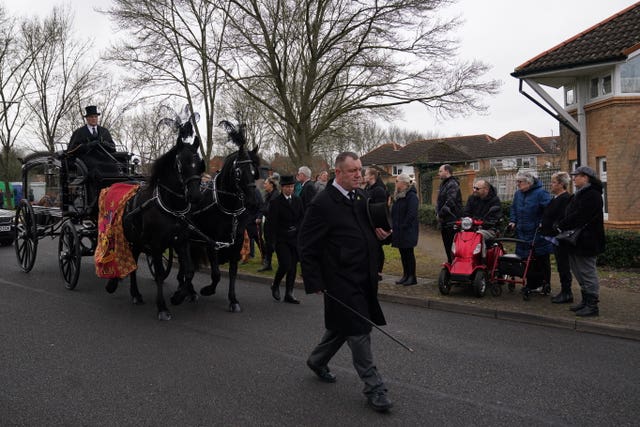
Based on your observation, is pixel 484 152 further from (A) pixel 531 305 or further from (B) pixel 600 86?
(A) pixel 531 305

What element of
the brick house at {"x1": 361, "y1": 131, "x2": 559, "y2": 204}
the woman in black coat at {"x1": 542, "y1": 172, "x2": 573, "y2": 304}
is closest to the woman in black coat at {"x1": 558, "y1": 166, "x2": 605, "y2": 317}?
the woman in black coat at {"x1": 542, "y1": 172, "x2": 573, "y2": 304}

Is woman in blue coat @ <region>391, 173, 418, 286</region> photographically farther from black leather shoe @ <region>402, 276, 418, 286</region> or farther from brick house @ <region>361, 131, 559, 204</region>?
brick house @ <region>361, 131, 559, 204</region>

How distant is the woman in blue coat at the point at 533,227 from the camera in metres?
8.02

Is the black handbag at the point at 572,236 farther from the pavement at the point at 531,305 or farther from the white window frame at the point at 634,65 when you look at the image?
the white window frame at the point at 634,65

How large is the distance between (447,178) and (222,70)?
15.1 metres

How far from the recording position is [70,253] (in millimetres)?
8734

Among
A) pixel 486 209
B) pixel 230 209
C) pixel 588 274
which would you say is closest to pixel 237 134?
pixel 230 209

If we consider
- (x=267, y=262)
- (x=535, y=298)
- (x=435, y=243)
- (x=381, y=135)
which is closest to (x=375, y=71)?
(x=435, y=243)

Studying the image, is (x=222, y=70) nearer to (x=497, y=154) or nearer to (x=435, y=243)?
(x=435, y=243)

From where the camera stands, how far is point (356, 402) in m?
4.22

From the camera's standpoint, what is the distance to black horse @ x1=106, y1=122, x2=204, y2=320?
6906mm

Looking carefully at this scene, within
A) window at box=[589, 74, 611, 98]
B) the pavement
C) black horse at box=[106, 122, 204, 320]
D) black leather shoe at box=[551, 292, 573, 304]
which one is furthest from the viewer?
window at box=[589, 74, 611, 98]

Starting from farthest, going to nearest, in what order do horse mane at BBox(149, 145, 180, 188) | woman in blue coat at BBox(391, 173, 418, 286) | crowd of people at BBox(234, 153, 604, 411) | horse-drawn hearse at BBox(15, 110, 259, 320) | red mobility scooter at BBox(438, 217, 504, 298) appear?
woman in blue coat at BBox(391, 173, 418, 286)
red mobility scooter at BBox(438, 217, 504, 298)
horse mane at BBox(149, 145, 180, 188)
horse-drawn hearse at BBox(15, 110, 259, 320)
crowd of people at BBox(234, 153, 604, 411)

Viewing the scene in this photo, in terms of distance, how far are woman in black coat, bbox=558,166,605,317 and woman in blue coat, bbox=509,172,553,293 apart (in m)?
1.12
